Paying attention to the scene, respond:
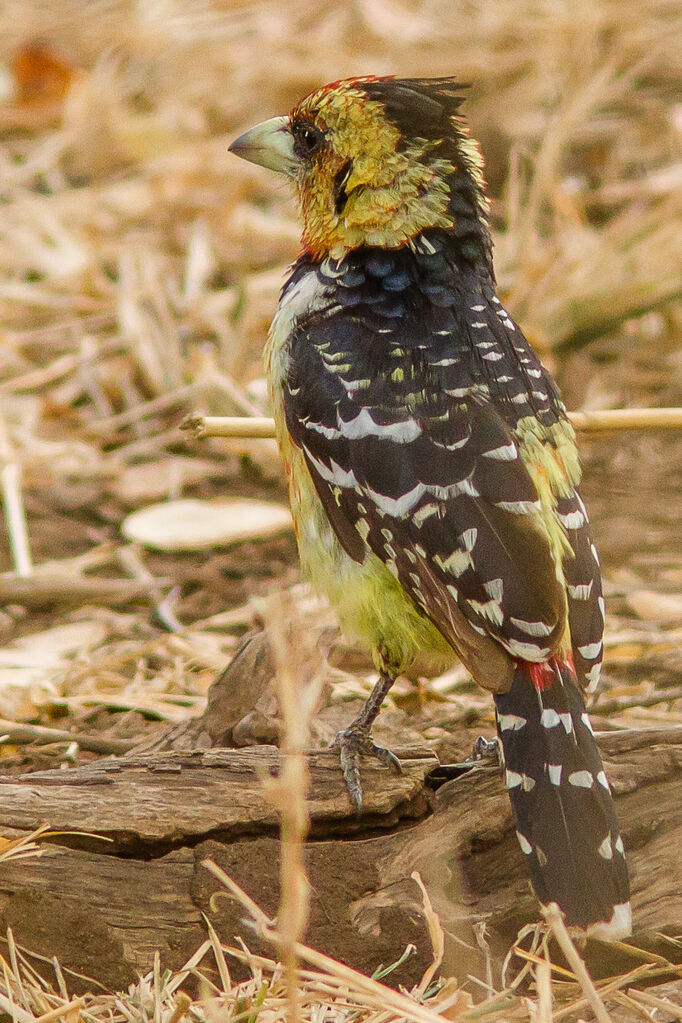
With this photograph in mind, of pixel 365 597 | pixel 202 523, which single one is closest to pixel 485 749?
pixel 365 597

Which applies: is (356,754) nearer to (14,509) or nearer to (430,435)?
(430,435)

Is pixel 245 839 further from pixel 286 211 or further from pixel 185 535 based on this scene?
pixel 286 211

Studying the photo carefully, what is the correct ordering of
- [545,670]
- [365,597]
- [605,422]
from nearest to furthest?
[545,670] → [365,597] → [605,422]

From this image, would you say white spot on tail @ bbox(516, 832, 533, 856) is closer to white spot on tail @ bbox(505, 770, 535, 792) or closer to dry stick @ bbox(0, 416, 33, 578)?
white spot on tail @ bbox(505, 770, 535, 792)

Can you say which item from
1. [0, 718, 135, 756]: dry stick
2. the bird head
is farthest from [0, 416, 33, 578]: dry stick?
the bird head

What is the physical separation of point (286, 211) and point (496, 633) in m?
5.43

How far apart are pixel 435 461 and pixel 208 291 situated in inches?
168

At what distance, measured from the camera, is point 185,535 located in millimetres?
5340

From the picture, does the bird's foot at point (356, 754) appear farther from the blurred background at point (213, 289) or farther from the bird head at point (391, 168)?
the bird head at point (391, 168)

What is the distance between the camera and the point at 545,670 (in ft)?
9.89

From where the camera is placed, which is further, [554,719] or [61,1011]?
[554,719]

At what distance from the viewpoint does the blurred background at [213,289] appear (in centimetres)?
468

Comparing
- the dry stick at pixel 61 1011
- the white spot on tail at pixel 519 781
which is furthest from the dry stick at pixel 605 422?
the dry stick at pixel 61 1011

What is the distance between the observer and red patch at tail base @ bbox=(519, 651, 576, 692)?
3.00 metres
